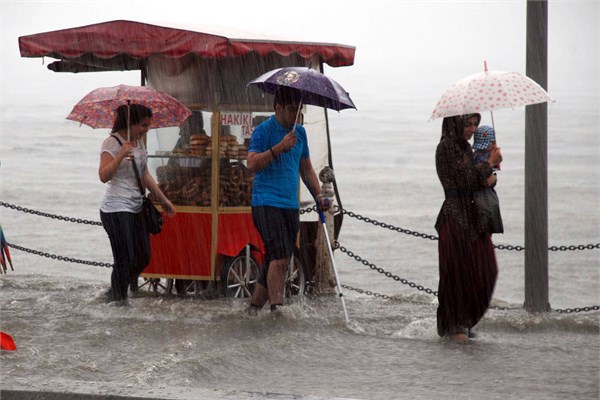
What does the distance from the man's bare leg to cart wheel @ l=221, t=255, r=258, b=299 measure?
1.33m

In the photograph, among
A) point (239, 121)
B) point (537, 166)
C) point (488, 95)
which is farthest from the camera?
point (239, 121)

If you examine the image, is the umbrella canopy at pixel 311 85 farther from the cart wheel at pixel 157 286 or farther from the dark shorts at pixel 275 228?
the cart wheel at pixel 157 286

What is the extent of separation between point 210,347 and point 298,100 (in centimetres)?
201

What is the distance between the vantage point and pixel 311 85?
324 inches

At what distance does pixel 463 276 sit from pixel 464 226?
37 centimetres

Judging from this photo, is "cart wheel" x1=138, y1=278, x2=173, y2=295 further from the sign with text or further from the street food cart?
the sign with text

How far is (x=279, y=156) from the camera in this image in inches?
335

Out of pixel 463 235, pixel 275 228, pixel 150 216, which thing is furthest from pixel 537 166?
pixel 150 216

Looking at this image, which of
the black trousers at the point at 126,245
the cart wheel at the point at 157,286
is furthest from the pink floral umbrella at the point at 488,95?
the cart wheel at the point at 157,286

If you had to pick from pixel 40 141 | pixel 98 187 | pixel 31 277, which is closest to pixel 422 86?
pixel 40 141

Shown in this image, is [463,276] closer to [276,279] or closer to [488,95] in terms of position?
[488,95]

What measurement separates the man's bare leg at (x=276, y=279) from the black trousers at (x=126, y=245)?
125cm

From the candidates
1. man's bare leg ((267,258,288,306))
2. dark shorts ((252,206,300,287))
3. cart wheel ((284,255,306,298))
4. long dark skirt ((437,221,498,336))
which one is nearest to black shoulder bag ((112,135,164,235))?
dark shorts ((252,206,300,287))

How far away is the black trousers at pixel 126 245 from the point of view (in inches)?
360
